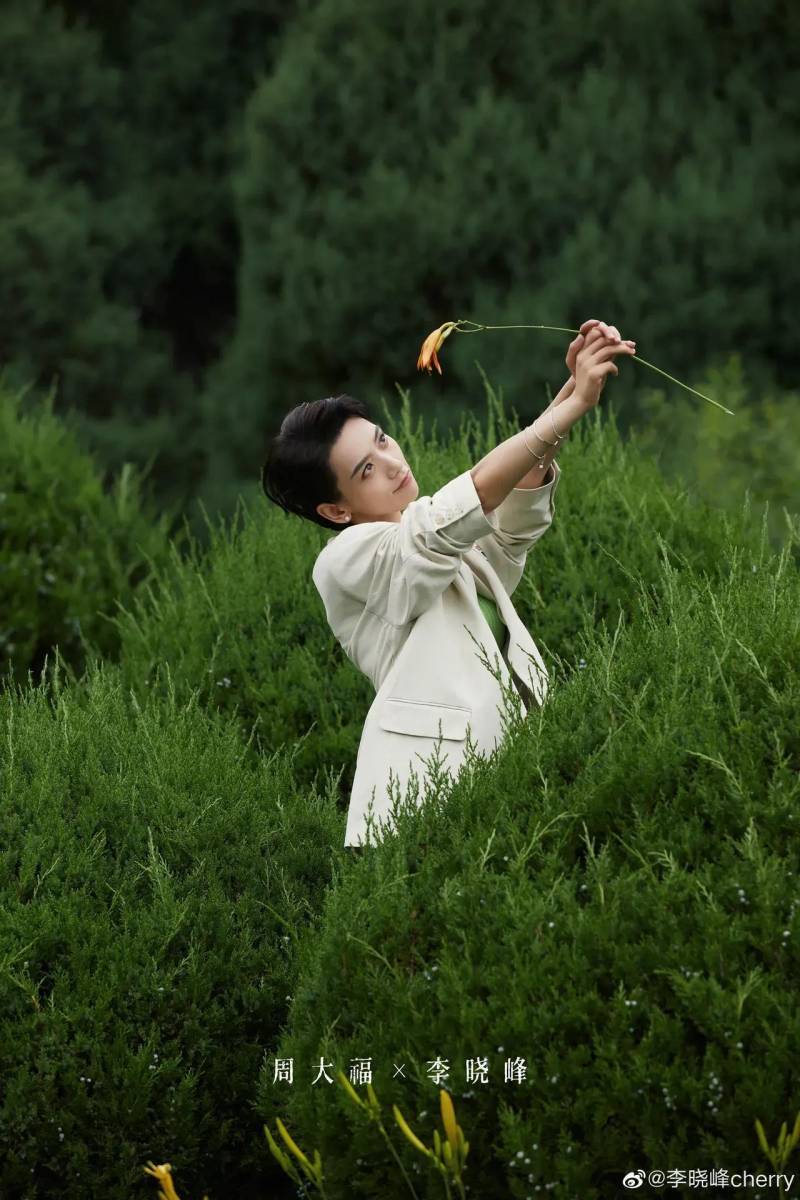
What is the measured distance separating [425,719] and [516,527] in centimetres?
57

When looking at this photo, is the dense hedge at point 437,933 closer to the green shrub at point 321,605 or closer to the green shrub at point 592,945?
the green shrub at point 592,945

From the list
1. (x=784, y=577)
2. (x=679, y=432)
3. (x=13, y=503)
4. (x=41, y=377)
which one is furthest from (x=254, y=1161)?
(x=41, y=377)

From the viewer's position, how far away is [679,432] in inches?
340

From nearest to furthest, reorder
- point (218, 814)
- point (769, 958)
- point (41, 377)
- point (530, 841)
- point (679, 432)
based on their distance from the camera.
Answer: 1. point (769, 958)
2. point (530, 841)
3. point (218, 814)
4. point (679, 432)
5. point (41, 377)

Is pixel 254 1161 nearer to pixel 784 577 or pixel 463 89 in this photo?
pixel 784 577

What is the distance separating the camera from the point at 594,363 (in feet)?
10.8

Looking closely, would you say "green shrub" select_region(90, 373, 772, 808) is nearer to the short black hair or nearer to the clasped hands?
the short black hair

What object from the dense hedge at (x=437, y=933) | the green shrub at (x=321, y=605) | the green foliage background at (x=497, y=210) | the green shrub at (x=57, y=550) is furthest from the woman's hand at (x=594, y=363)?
the green foliage background at (x=497, y=210)

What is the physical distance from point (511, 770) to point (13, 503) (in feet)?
13.9

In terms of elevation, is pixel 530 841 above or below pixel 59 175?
below

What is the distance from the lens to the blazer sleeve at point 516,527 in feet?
12.0

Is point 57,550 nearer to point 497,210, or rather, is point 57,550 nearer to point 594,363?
point 497,210

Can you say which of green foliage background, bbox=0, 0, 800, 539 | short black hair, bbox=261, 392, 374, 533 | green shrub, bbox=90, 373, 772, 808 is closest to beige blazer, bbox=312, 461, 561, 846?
short black hair, bbox=261, 392, 374, 533

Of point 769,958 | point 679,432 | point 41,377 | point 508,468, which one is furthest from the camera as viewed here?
point 41,377
